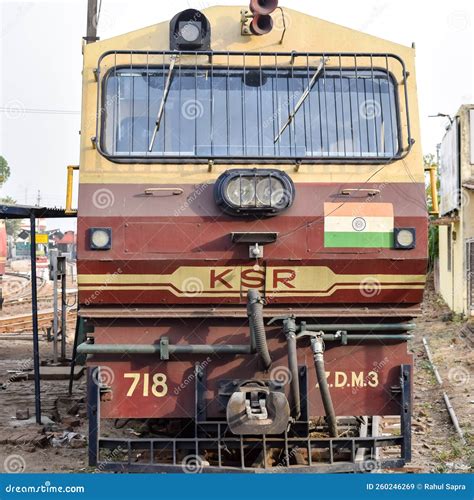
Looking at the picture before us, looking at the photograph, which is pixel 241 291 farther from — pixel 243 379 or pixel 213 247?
pixel 243 379

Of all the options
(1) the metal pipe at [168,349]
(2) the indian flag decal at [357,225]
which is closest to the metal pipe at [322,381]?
(1) the metal pipe at [168,349]

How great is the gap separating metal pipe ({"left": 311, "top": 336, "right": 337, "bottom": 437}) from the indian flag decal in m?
0.77

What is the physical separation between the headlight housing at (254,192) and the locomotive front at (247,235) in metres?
0.02

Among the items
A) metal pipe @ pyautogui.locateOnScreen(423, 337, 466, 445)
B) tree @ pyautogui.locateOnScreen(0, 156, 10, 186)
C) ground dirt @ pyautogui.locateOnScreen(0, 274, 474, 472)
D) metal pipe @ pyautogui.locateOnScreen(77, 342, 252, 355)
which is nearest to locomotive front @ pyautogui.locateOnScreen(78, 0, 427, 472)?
metal pipe @ pyautogui.locateOnScreen(77, 342, 252, 355)

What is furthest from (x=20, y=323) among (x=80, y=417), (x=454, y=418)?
(x=454, y=418)

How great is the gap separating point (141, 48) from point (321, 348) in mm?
2830

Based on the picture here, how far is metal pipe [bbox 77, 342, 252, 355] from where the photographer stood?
598 centimetres

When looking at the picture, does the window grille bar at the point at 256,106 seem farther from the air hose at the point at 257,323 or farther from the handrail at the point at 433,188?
the air hose at the point at 257,323

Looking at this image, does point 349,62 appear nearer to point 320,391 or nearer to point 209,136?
point 209,136

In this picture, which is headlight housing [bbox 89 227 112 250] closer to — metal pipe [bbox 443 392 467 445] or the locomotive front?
the locomotive front

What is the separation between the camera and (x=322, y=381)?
18.5ft

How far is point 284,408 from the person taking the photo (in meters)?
5.48

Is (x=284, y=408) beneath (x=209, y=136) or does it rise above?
beneath

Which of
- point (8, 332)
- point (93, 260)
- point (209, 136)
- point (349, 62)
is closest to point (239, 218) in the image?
point (209, 136)
